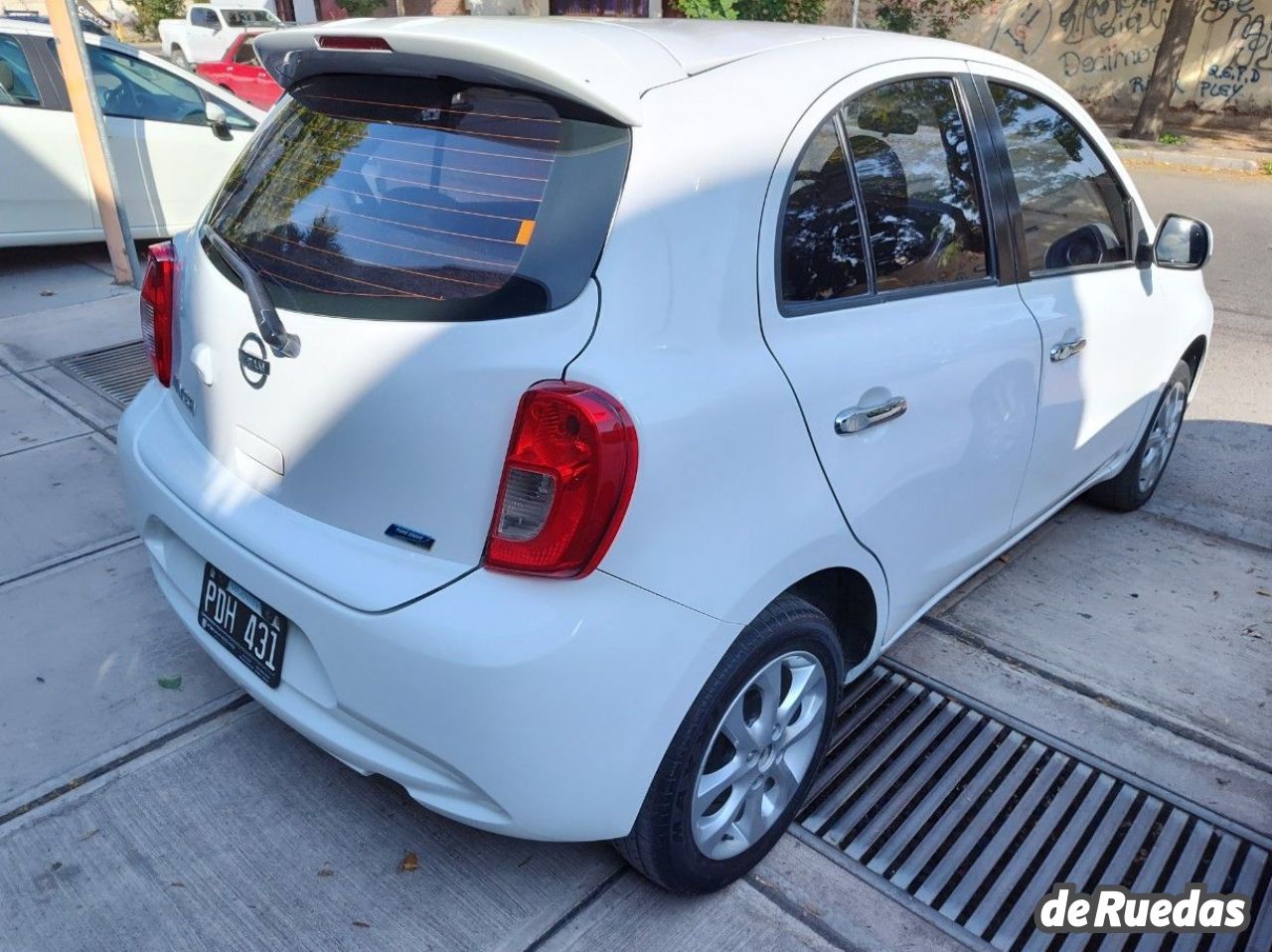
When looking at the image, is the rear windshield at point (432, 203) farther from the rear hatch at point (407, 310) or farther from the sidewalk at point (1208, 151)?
the sidewalk at point (1208, 151)

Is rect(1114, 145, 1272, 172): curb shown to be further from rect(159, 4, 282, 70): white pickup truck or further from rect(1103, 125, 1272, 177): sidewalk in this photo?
rect(159, 4, 282, 70): white pickup truck

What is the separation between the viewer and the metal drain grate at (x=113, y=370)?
4844 mm

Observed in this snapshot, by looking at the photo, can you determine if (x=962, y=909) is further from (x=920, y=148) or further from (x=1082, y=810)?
(x=920, y=148)

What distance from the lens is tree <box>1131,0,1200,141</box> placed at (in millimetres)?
13133

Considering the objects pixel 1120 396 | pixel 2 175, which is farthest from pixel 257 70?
pixel 1120 396

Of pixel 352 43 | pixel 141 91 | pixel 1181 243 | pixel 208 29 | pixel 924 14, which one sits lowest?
pixel 208 29

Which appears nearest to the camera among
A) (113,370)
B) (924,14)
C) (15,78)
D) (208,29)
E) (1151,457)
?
(1151,457)

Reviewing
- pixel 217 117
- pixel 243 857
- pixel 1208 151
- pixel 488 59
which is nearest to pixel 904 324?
pixel 488 59

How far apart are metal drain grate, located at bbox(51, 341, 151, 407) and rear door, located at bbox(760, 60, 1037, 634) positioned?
3.77 meters

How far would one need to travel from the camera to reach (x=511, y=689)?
1.71 m

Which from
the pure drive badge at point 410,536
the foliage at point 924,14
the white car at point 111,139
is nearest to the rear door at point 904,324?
the pure drive badge at point 410,536

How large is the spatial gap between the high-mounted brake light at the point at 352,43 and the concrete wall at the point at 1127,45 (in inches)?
669

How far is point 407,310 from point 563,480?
1.56ft

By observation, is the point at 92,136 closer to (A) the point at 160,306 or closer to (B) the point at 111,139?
(B) the point at 111,139
